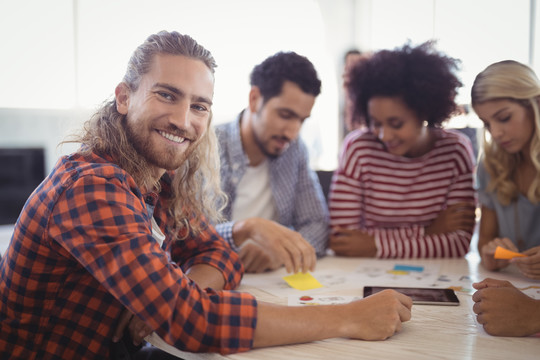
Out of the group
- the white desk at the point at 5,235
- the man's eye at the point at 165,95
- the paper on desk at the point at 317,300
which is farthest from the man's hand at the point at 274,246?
the white desk at the point at 5,235

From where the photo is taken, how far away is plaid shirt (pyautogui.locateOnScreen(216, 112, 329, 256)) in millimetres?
1955

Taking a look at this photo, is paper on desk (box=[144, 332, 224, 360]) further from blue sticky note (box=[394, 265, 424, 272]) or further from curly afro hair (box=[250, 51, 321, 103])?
curly afro hair (box=[250, 51, 321, 103])

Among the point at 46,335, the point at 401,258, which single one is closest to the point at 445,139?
the point at 401,258

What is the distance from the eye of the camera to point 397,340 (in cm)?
98

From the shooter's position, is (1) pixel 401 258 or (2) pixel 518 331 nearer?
(2) pixel 518 331

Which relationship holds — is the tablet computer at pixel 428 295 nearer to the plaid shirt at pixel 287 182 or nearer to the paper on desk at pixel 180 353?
the paper on desk at pixel 180 353

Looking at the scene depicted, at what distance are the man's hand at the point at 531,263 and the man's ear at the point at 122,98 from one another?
114 cm

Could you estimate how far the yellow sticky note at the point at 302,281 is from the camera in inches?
53.5

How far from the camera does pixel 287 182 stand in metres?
2.03

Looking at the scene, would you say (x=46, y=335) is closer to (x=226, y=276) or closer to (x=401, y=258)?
(x=226, y=276)

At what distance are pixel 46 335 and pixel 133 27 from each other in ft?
7.05

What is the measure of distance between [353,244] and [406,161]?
Result: 0.43 meters

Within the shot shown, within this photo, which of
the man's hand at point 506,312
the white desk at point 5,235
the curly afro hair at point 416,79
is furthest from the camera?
the white desk at point 5,235

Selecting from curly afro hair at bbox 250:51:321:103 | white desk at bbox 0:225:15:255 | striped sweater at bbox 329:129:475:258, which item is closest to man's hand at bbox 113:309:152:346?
striped sweater at bbox 329:129:475:258
